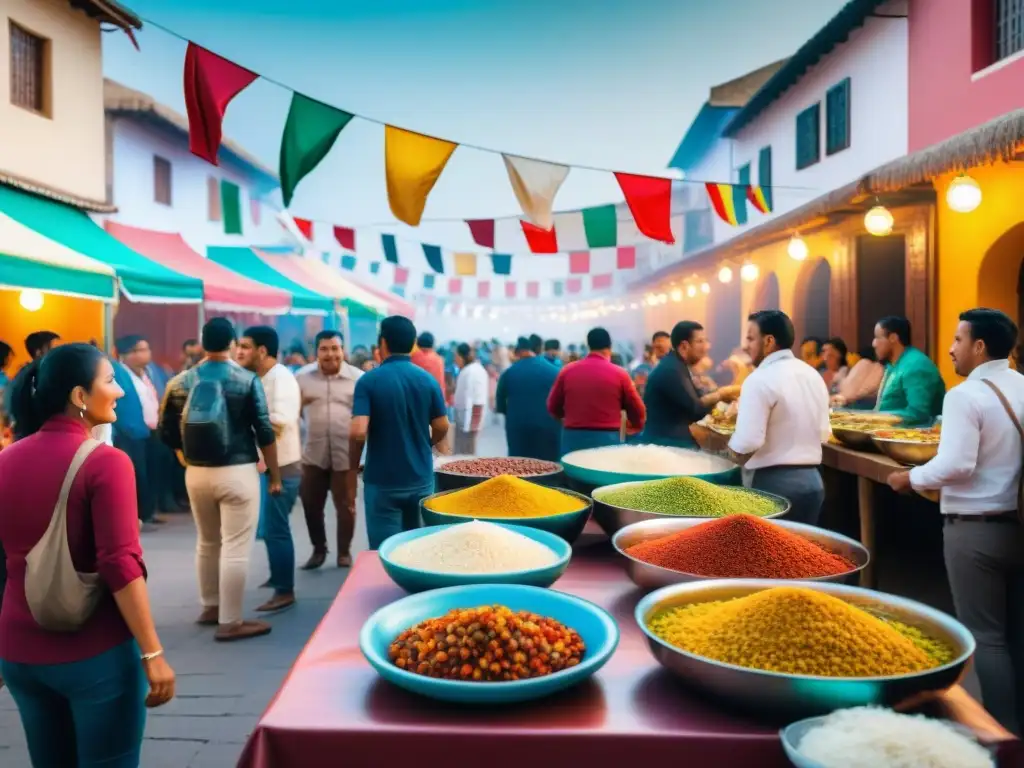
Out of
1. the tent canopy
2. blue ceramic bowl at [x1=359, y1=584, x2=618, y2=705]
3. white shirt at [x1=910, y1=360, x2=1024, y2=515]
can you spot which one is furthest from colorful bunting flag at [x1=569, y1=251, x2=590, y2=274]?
blue ceramic bowl at [x1=359, y1=584, x2=618, y2=705]

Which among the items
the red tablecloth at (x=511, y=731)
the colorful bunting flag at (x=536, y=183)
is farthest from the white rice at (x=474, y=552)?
the colorful bunting flag at (x=536, y=183)

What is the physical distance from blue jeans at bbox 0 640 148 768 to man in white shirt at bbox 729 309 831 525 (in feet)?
9.63

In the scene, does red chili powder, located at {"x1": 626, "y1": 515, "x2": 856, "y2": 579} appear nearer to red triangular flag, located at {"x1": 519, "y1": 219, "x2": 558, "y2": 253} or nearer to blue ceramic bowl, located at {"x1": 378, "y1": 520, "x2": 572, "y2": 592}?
blue ceramic bowl, located at {"x1": 378, "y1": 520, "x2": 572, "y2": 592}

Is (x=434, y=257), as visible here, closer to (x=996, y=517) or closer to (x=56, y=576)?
(x=996, y=517)

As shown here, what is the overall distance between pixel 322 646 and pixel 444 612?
342mm

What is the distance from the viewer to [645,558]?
251cm

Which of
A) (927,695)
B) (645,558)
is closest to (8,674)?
(645,558)

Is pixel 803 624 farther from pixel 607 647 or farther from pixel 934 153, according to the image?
pixel 934 153

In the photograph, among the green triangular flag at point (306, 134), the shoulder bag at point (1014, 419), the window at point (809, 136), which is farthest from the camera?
the window at point (809, 136)

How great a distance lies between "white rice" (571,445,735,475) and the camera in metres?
3.87

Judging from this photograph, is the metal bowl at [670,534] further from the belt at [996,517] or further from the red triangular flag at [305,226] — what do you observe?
the red triangular flag at [305,226]

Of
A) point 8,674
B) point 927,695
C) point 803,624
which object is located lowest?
point 8,674

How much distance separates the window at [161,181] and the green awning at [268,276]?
1866 mm

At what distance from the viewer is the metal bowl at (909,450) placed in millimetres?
4309
